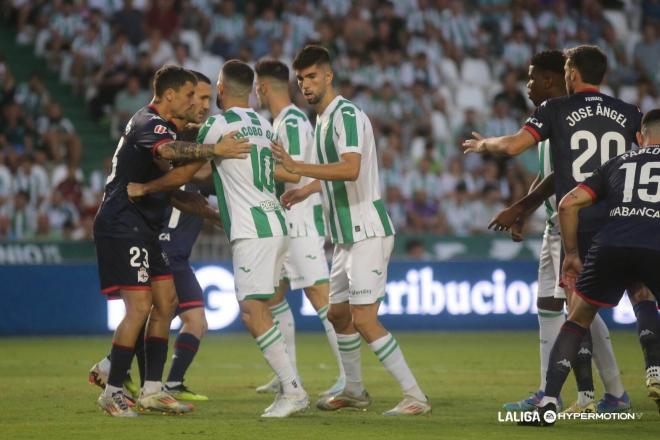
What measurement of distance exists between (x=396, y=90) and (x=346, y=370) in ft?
44.5

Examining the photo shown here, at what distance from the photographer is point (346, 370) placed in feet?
31.6

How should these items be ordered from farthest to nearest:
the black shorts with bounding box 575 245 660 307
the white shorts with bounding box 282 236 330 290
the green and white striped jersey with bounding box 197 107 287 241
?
the white shorts with bounding box 282 236 330 290, the green and white striped jersey with bounding box 197 107 287 241, the black shorts with bounding box 575 245 660 307

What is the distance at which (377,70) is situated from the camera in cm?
2303

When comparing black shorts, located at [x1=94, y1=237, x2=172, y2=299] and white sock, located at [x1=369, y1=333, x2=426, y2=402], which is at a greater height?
black shorts, located at [x1=94, y1=237, x2=172, y2=299]

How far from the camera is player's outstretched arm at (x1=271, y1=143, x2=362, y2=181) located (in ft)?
27.8

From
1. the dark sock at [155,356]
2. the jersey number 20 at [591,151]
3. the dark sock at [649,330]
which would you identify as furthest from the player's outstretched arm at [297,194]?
the dark sock at [649,330]

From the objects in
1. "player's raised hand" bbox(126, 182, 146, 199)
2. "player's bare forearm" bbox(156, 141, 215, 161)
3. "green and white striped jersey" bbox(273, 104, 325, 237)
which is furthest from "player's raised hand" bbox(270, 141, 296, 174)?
"green and white striped jersey" bbox(273, 104, 325, 237)

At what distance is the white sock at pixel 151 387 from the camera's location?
927 centimetres

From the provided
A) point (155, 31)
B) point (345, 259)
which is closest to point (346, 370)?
point (345, 259)

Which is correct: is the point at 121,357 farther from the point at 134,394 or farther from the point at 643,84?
the point at 643,84

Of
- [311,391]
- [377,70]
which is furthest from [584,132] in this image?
[377,70]

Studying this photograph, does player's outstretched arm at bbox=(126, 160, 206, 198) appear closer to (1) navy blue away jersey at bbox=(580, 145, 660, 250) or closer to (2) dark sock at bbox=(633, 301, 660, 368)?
(1) navy blue away jersey at bbox=(580, 145, 660, 250)

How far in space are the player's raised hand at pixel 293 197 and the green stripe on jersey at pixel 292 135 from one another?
0.88 m

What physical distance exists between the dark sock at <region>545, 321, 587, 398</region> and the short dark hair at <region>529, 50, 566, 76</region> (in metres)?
2.19
